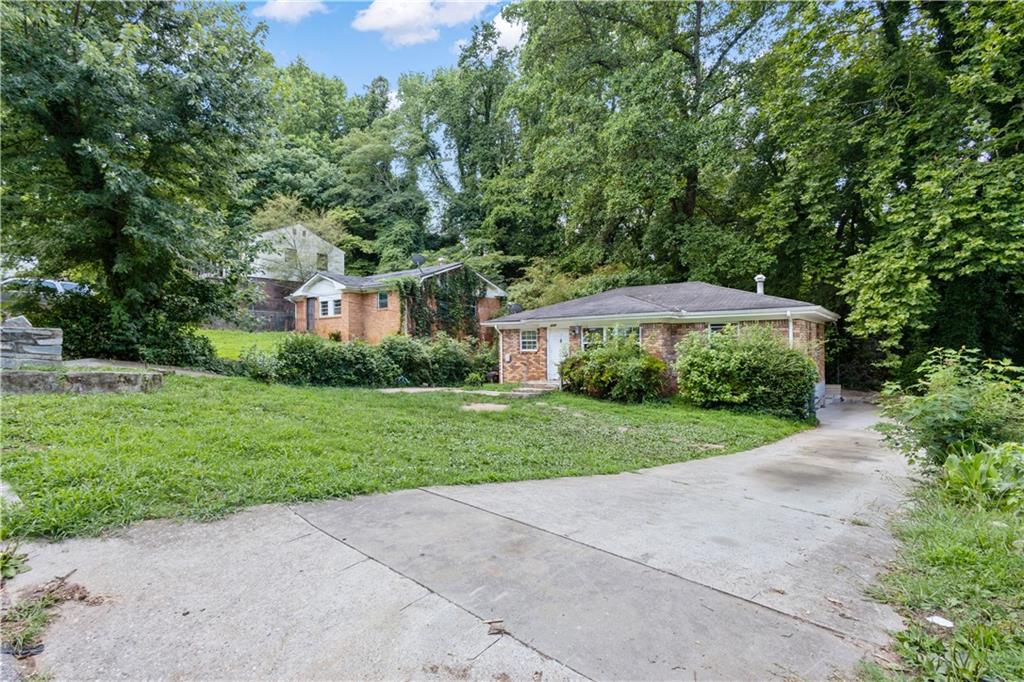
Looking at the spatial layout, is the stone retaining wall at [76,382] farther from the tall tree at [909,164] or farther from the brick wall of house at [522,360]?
the tall tree at [909,164]

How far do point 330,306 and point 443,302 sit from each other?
18.8 feet

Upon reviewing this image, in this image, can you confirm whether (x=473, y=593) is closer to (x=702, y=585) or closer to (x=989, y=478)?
(x=702, y=585)

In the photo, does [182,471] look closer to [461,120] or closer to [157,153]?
[157,153]

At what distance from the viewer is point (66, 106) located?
29.1ft

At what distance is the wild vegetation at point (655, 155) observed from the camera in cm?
905

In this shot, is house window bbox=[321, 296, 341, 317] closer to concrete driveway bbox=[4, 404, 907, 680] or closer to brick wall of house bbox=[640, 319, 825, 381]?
brick wall of house bbox=[640, 319, 825, 381]

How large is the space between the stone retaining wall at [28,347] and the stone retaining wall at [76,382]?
0.70m

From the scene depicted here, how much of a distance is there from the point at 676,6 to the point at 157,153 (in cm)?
1837

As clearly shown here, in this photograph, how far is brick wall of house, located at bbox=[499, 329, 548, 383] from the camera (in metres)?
15.7

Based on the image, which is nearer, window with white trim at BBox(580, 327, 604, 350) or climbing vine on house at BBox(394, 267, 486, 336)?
window with white trim at BBox(580, 327, 604, 350)

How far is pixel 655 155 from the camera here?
17.4 metres

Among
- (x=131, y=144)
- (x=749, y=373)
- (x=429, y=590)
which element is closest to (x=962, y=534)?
(x=429, y=590)

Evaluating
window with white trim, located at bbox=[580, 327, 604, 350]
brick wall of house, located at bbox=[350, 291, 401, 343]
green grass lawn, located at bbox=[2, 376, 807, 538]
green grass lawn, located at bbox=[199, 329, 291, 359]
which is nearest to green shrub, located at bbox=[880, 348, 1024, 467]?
green grass lawn, located at bbox=[2, 376, 807, 538]

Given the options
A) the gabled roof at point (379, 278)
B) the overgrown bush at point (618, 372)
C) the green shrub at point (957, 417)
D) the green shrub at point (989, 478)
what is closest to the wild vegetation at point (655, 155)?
the gabled roof at point (379, 278)
